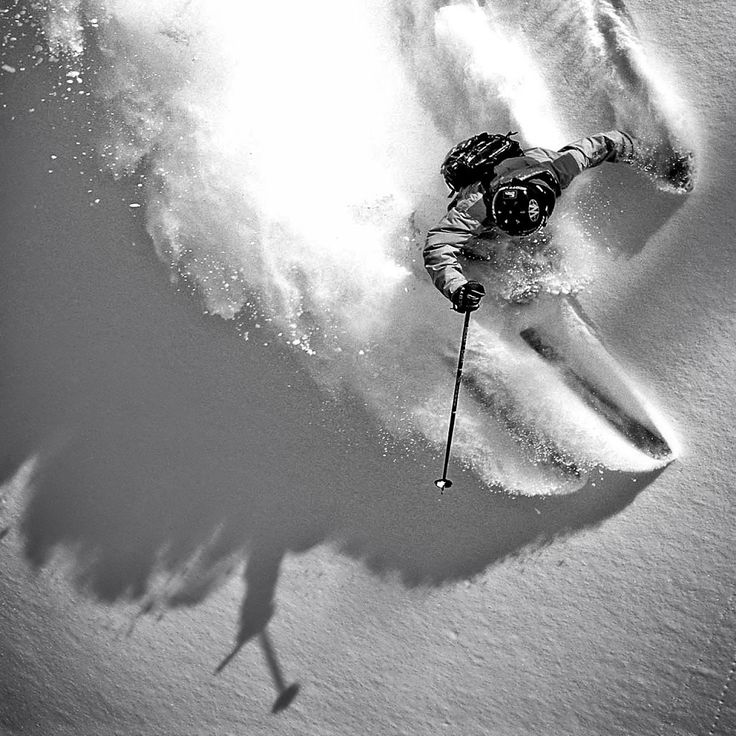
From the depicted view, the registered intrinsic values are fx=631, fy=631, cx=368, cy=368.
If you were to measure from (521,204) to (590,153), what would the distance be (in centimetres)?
42

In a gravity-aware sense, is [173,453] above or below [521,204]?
below

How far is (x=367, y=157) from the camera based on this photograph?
7.59ft

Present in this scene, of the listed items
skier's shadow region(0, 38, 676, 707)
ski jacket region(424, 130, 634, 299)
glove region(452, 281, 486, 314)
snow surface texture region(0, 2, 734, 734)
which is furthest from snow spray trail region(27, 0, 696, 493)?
glove region(452, 281, 486, 314)

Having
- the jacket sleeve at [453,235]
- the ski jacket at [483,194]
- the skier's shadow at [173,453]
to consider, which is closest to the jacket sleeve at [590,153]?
the ski jacket at [483,194]

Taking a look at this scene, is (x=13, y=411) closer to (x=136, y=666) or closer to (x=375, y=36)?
(x=136, y=666)

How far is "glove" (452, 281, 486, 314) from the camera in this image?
6.03 ft

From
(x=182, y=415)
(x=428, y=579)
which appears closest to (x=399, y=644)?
(x=428, y=579)

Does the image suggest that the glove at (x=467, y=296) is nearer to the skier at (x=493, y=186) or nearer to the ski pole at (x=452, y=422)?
the skier at (x=493, y=186)

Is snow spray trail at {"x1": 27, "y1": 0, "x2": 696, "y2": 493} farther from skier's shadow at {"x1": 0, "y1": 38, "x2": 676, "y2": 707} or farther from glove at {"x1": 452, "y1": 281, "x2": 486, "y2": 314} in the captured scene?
glove at {"x1": 452, "y1": 281, "x2": 486, "y2": 314}

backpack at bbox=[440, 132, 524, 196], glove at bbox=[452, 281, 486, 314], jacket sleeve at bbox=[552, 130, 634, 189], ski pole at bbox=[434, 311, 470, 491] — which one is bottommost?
ski pole at bbox=[434, 311, 470, 491]

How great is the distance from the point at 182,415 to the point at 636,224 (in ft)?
5.79

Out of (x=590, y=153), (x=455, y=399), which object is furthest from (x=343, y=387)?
(x=590, y=153)

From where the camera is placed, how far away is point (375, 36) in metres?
2.35

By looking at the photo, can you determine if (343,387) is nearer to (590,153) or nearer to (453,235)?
(453,235)
